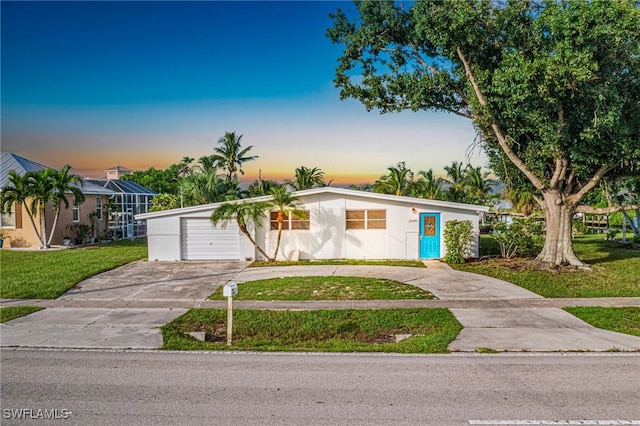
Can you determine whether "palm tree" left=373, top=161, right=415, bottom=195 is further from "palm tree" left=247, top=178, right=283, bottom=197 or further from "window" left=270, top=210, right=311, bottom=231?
"window" left=270, top=210, right=311, bottom=231

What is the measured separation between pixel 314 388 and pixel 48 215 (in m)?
23.1

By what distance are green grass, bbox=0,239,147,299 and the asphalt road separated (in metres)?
5.91

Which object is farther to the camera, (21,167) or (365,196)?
(21,167)

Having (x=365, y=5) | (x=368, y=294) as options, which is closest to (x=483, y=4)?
(x=365, y=5)

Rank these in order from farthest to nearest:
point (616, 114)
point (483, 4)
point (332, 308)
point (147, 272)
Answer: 1. point (147, 272)
2. point (483, 4)
3. point (616, 114)
4. point (332, 308)

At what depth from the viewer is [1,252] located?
870 inches

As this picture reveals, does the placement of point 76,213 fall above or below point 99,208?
below

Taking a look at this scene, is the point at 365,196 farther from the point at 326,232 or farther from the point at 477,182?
the point at 477,182

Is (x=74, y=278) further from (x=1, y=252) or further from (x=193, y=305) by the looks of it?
(x=1, y=252)

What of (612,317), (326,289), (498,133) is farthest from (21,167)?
(612,317)

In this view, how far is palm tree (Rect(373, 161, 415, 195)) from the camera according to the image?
107ft

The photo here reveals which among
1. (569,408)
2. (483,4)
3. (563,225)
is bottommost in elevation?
(569,408)

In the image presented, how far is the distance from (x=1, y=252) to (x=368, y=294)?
19.7 meters

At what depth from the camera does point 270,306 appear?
36.2ft
